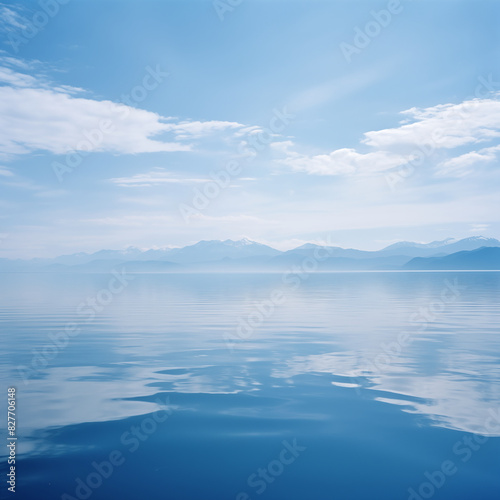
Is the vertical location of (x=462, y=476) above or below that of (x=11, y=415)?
below

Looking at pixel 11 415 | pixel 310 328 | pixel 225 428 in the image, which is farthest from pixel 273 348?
pixel 11 415

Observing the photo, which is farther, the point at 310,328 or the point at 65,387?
the point at 310,328

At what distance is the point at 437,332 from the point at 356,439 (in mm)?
18022

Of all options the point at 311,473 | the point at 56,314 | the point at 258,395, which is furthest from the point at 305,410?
the point at 56,314

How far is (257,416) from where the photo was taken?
39.3 feet

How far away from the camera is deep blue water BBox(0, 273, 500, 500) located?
8.70 m

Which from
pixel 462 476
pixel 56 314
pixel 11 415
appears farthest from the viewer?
pixel 56 314

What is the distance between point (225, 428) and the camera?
11.2m

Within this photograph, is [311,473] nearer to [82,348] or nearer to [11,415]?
[11,415]

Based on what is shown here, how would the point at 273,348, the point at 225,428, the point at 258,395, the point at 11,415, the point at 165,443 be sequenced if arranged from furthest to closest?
1. the point at 273,348
2. the point at 258,395
3. the point at 11,415
4. the point at 225,428
5. the point at 165,443

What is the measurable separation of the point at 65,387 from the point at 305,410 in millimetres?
8317

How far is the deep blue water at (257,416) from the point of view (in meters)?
8.70

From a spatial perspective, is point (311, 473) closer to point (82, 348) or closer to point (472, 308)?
point (82, 348)

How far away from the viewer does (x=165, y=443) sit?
407 inches
